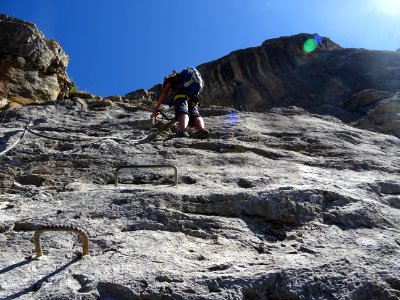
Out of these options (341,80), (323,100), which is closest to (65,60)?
(323,100)

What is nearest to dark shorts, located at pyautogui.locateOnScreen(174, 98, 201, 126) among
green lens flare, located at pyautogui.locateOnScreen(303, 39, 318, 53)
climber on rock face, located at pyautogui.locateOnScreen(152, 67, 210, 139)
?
climber on rock face, located at pyautogui.locateOnScreen(152, 67, 210, 139)

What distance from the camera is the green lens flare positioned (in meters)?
32.6

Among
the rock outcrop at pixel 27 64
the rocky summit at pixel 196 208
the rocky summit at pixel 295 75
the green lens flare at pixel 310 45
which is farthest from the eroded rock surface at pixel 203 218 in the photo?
the green lens flare at pixel 310 45

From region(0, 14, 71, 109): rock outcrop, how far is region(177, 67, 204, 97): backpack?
5.62m

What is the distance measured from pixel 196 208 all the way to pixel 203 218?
0.20 meters

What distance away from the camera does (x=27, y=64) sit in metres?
12.7

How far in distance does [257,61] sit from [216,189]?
27.7 m

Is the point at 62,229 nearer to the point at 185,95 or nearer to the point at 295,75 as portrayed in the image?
the point at 185,95

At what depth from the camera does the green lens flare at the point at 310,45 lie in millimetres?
32638

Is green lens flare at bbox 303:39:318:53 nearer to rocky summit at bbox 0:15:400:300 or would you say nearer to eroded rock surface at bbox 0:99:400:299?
rocky summit at bbox 0:15:400:300

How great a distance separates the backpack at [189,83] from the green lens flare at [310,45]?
26.7 metres

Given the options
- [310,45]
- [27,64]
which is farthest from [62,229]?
[310,45]

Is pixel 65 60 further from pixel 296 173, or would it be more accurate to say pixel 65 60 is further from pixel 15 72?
pixel 296 173

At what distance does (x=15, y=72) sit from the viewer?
12266mm
